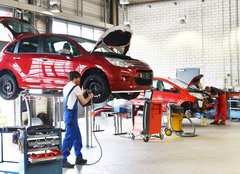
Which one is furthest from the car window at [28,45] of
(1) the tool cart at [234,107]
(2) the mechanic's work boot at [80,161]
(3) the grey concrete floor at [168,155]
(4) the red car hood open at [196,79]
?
(1) the tool cart at [234,107]

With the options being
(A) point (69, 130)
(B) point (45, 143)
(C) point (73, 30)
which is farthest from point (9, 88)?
(C) point (73, 30)

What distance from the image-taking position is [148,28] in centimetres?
1546

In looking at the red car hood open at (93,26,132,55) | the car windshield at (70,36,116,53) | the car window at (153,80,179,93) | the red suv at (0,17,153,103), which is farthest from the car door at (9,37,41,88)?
the car window at (153,80,179,93)

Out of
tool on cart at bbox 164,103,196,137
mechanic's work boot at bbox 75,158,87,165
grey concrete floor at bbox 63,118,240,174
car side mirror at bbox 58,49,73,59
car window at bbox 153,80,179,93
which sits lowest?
grey concrete floor at bbox 63,118,240,174

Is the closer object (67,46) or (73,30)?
(67,46)

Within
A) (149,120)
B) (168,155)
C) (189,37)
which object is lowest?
(168,155)

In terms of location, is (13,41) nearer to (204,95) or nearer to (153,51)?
(204,95)

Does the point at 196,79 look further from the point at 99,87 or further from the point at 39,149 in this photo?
the point at 39,149

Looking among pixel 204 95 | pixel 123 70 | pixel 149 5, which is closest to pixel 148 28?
pixel 149 5

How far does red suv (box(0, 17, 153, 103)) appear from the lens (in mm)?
6039

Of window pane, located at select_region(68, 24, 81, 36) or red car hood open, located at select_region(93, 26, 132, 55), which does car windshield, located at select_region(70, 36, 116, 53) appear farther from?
window pane, located at select_region(68, 24, 81, 36)

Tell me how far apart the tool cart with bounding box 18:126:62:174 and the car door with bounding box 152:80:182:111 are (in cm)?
637

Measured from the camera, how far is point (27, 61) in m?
6.73

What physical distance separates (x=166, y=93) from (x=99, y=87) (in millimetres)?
5044
